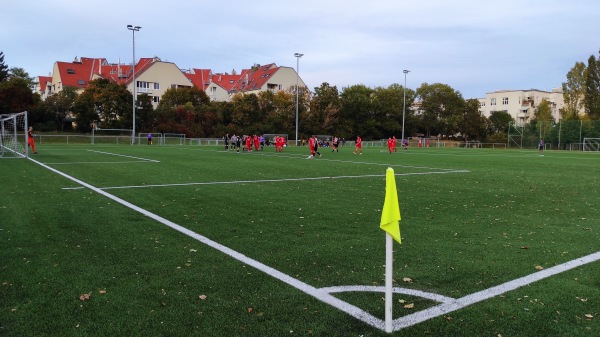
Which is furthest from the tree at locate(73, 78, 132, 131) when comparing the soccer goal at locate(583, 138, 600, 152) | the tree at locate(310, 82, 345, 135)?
the soccer goal at locate(583, 138, 600, 152)

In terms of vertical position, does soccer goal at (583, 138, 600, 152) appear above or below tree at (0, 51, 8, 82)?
below

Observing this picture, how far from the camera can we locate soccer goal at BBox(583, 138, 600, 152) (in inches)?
2326

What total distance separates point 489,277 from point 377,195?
6730mm

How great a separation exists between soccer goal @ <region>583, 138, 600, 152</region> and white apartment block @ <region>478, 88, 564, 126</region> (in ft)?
141

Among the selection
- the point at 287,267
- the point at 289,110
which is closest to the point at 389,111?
the point at 289,110

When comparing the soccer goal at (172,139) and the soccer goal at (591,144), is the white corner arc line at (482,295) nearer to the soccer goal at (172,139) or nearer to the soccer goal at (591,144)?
the soccer goal at (172,139)

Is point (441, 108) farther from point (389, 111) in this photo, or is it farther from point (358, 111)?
point (358, 111)

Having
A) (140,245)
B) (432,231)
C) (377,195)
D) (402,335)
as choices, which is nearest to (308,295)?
(402,335)

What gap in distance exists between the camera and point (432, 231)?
286 inches

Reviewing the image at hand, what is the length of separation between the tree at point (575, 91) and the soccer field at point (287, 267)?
7741cm

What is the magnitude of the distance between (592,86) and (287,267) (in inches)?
3292

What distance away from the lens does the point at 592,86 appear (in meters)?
72.1

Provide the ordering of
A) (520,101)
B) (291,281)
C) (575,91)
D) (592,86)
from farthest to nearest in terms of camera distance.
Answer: (520,101)
(575,91)
(592,86)
(291,281)

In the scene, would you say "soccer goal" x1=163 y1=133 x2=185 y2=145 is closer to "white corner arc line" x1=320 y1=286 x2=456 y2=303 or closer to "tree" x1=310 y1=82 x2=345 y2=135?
"tree" x1=310 y1=82 x2=345 y2=135
